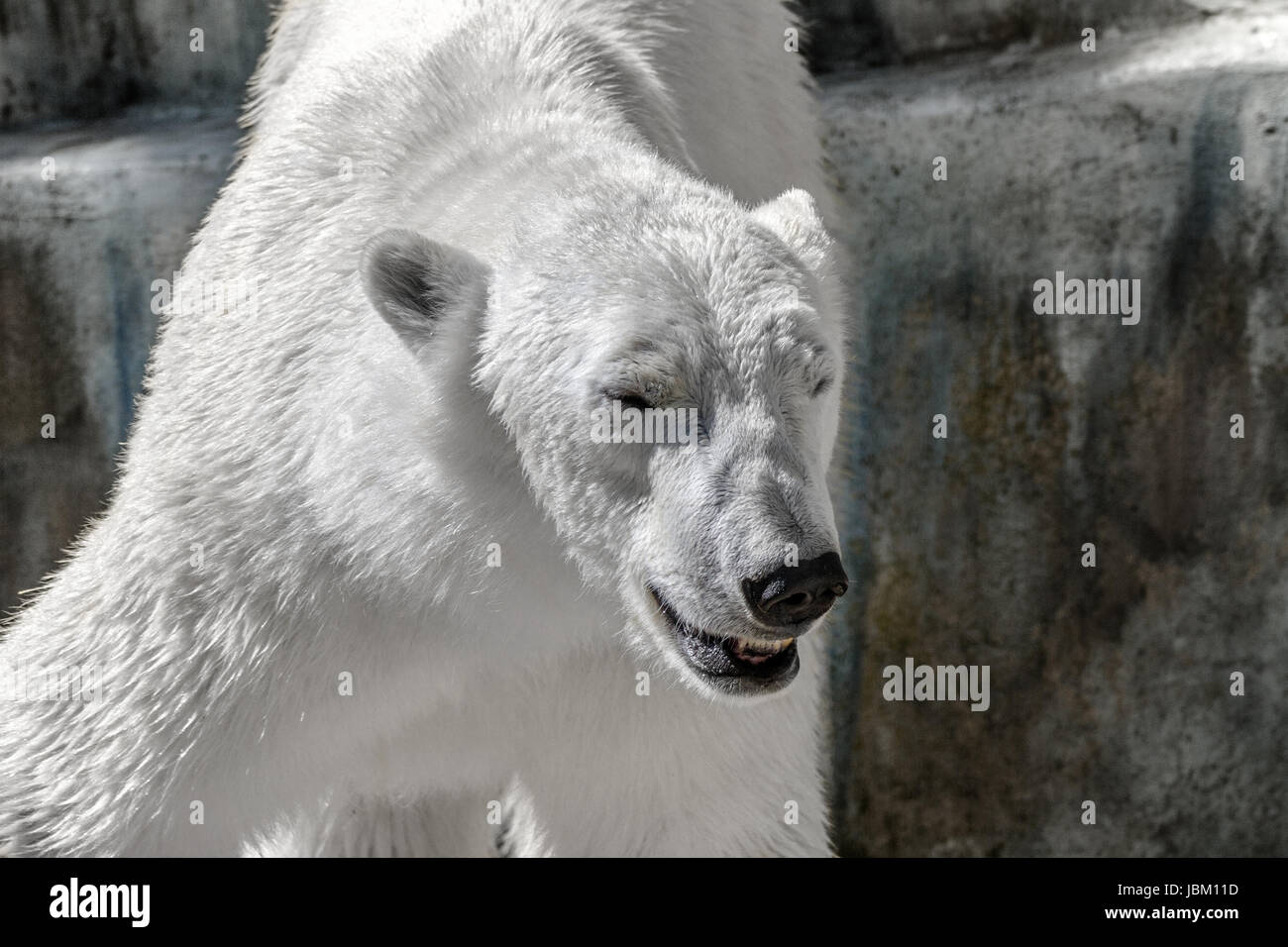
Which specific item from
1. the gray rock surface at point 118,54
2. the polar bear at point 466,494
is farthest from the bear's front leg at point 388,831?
the gray rock surface at point 118,54

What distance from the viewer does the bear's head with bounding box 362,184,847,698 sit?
2080 millimetres

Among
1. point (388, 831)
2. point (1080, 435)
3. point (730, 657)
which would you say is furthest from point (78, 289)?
point (730, 657)

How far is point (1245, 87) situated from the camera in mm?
3902

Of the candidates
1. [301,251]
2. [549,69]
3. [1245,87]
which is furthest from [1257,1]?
[301,251]

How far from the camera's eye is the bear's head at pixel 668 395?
6.82 ft

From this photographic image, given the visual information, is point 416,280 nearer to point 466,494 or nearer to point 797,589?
point 466,494

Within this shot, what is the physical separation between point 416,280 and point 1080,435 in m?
2.42

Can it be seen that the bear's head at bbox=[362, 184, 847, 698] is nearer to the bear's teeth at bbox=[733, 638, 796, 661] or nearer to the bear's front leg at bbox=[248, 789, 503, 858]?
the bear's teeth at bbox=[733, 638, 796, 661]

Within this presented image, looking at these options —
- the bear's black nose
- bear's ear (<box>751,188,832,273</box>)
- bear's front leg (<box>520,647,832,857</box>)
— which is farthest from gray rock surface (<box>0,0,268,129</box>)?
the bear's black nose

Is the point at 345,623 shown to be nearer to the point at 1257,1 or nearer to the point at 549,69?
the point at 549,69

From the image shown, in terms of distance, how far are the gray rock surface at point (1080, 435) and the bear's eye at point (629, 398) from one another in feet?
7.16

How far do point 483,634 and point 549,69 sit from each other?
102cm

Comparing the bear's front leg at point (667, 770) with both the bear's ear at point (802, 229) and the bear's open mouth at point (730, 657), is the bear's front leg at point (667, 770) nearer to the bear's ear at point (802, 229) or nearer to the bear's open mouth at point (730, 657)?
the bear's open mouth at point (730, 657)

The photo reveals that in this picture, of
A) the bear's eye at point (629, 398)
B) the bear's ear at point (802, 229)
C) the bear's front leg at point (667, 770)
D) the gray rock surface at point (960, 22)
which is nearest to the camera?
the bear's eye at point (629, 398)
